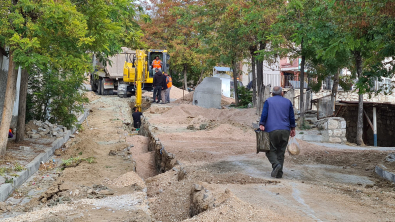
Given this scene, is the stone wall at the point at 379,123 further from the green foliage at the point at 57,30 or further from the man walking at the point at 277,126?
the green foliage at the point at 57,30

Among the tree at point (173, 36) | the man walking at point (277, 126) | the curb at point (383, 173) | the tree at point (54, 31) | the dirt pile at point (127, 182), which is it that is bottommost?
the dirt pile at point (127, 182)

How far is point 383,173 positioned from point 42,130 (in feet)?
33.5

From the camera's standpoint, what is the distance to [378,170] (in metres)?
9.52

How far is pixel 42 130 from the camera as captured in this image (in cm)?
1437

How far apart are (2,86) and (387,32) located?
34.1 feet

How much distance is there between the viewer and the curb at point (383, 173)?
8.73 metres

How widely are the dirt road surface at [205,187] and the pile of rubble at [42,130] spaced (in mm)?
759

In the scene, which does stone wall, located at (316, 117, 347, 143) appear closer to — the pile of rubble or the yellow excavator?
the yellow excavator

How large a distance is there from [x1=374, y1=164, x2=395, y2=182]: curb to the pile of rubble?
971 cm

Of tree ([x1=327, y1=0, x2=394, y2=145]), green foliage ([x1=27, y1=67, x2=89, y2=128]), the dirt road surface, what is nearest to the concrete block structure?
the dirt road surface

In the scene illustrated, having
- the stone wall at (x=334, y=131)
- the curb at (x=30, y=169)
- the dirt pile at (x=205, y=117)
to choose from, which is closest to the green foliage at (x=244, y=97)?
the dirt pile at (x=205, y=117)

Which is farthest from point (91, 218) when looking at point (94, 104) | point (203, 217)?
point (94, 104)

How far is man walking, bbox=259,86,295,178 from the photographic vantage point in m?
8.48

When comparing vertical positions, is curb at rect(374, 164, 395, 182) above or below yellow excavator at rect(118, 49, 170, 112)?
below
